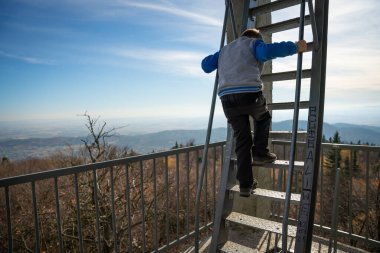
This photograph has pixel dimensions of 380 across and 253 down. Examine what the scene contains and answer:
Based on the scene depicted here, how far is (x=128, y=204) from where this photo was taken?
8.61 ft

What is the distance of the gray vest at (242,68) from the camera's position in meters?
2.38

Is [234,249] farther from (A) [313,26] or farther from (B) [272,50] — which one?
(A) [313,26]

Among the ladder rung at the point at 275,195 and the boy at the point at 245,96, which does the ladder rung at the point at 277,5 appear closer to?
the boy at the point at 245,96

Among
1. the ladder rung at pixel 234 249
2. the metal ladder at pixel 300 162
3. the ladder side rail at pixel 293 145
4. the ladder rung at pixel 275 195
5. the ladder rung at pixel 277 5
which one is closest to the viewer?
the ladder side rail at pixel 293 145

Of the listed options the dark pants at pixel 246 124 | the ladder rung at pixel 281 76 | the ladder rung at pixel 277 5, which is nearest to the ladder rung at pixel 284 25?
the ladder rung at pixel 277 5

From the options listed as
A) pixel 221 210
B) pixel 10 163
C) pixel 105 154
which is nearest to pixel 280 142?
pixel 221 210

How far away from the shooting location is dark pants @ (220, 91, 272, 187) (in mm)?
2449

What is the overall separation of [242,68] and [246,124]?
0.52 metres

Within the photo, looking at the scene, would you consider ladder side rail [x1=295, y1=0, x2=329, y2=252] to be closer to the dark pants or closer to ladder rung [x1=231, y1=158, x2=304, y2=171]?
ladder rung [x1=231, y1=158, x2=304, y2=171]

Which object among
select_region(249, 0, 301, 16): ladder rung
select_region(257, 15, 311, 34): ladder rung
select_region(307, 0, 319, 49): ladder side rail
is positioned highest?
select_region(249, 0, 301, 16): ladder rung

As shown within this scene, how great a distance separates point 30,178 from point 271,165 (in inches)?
78.2

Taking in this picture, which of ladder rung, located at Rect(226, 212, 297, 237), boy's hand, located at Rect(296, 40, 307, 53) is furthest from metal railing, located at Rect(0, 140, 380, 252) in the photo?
boy's hand, located at Rect(296, 40, 307, 53)

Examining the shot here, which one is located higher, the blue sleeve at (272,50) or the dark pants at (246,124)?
the blue sleeve at (272,50)

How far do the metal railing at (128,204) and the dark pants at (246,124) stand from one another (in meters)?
0.77
